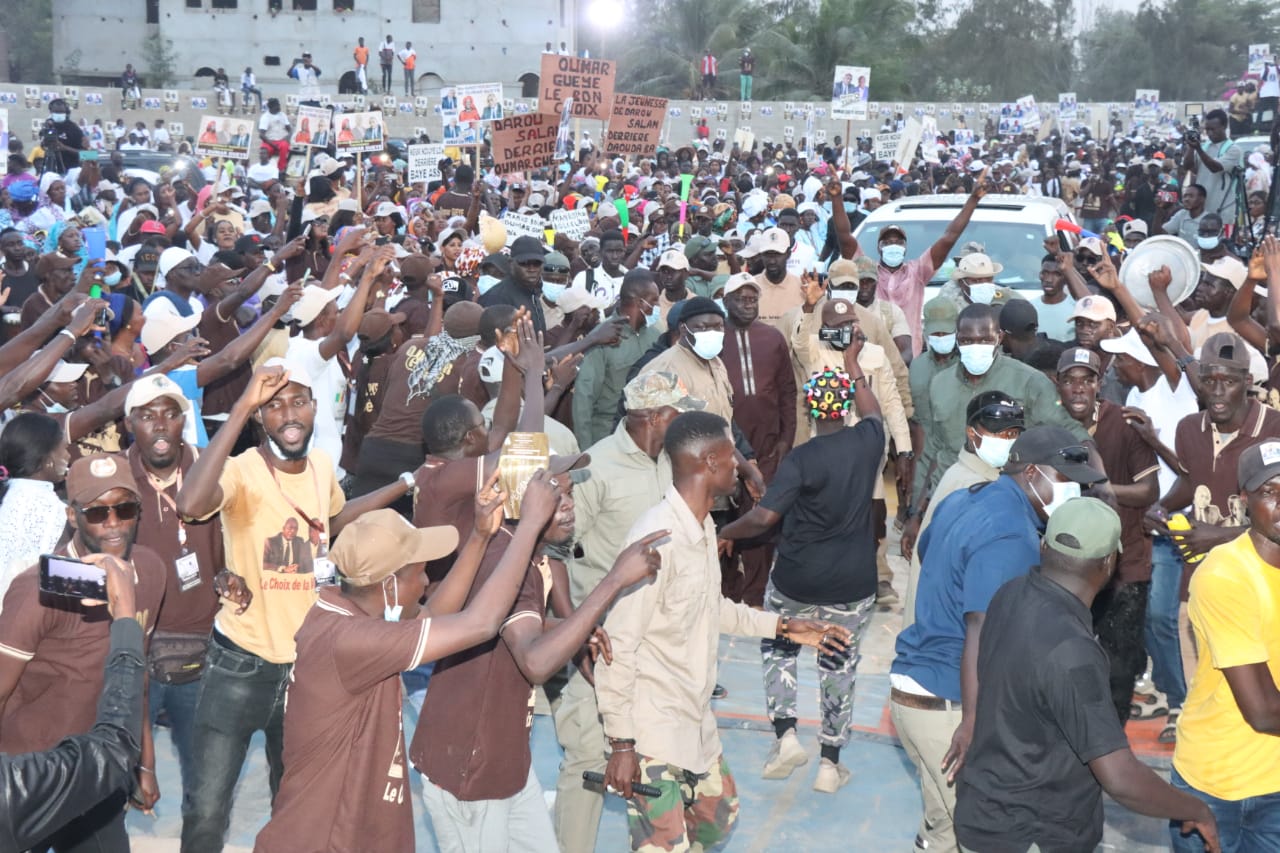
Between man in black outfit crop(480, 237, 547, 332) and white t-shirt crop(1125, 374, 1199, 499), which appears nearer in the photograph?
white t-shirt crop(1125, 374, 1199, 499)

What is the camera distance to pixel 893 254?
10773 millimetres

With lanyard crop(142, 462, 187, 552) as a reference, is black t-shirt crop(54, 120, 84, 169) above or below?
above

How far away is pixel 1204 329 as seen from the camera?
841cm

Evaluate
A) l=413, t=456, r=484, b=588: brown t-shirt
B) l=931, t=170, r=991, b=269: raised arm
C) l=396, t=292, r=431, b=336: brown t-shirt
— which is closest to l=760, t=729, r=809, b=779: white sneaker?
l=413, t=456, r=484, b=588: brown t-shirt

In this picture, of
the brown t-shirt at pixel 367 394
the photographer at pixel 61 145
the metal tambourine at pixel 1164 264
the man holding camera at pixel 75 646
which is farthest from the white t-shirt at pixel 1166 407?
the photographer at pixel 61 145

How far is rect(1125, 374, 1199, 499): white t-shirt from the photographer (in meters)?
6.80

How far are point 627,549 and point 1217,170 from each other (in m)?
14.0

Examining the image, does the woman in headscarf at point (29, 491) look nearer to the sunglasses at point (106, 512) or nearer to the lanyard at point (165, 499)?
the lanyard at point (165, 499)

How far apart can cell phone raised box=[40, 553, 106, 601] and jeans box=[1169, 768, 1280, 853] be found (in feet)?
10.3

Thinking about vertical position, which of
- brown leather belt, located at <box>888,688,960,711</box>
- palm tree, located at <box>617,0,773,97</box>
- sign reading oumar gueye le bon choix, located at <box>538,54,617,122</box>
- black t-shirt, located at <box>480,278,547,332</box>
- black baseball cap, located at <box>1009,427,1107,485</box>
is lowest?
brown leather belt, located at <box>888,688,960,711</box>

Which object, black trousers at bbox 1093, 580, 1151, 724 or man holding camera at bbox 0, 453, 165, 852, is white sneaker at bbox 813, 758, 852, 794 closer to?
black trousers at bbox 1093, 580, 1151, 724

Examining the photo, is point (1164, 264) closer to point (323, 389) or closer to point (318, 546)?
point (323, 389)

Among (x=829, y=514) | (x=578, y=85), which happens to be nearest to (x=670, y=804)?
(x=829, y=514)

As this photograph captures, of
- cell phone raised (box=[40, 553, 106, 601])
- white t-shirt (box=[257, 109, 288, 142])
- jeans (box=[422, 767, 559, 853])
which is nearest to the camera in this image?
cell phone raised (box=[40, 553, 106, 601])
